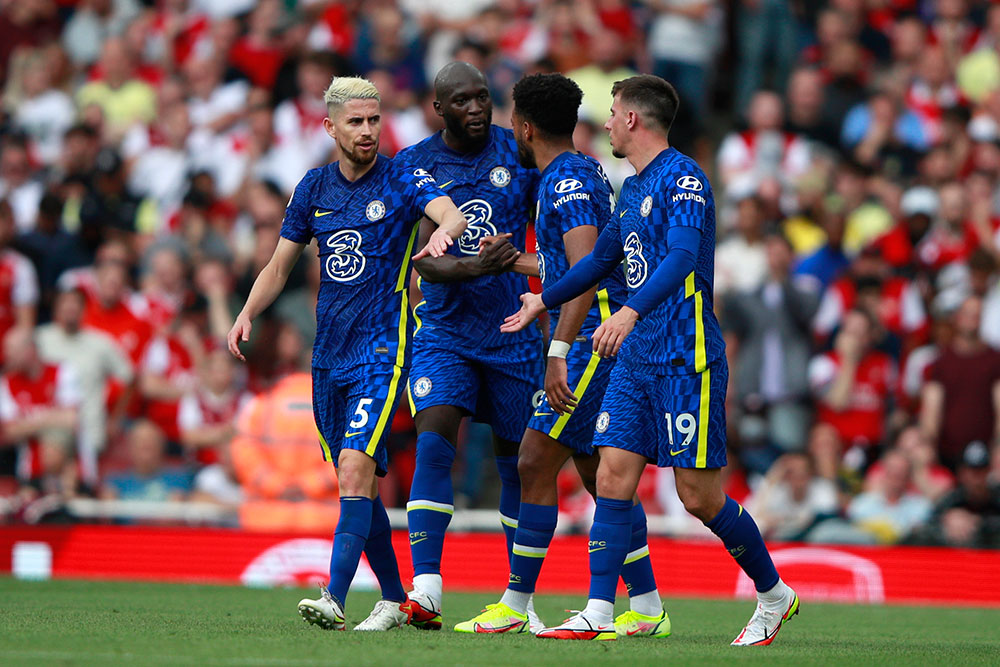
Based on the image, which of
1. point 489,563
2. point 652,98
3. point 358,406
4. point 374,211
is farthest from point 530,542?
point 489,563

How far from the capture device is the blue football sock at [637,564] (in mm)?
8008

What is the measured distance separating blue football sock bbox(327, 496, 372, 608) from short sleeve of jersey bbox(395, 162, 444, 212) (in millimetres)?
1528

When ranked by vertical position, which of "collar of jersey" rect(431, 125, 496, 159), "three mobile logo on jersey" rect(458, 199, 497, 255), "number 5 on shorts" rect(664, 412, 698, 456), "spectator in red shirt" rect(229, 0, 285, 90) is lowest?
"number 5 on shorts" rect(664, 412, 698, 456)

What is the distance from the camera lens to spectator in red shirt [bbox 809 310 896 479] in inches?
543

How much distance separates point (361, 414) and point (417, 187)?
121 centimetres

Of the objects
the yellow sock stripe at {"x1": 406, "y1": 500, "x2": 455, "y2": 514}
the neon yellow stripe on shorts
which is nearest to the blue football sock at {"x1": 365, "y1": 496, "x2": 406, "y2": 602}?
the yellow sock stripe at {"x1": 406, "y1": 500, "x2": 455, "y2": 514}

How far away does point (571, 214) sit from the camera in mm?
7727

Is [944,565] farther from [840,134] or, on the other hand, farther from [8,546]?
[8,546]

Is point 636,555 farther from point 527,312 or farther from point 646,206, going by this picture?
point 646,206

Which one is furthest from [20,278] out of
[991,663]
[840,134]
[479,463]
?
[991,663]

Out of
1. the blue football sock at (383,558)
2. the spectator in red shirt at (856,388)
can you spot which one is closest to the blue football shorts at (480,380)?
the blue football sock at (383,558)

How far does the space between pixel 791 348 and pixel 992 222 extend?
2629mm

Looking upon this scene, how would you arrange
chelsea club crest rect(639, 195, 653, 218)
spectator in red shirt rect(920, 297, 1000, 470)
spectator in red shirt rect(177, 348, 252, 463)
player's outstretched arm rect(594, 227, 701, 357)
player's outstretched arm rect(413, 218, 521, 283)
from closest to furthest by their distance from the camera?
player's outstretched arm rect(594, 227, 701, 357) < chelsea club crest rect(639, 195, 653, 218) < player's outstretched arm rect(413, 218, 521, 283) < spectator in red shirt rect(920, 297, 1000, 470) < spectator in red shirt rect(177, 348, 252, 463)

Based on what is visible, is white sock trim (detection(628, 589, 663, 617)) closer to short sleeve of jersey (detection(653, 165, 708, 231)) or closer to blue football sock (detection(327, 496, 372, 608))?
blue football sock (detection(327, 496, 372, 608))
